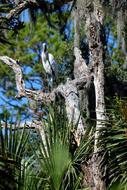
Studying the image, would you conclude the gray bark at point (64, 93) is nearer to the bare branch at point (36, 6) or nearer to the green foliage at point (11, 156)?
the bare branch at point (36, 6)

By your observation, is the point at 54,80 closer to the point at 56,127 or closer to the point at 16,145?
the point at 56,127

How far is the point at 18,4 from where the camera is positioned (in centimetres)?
1132

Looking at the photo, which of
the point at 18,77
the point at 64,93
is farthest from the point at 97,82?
the point at 18,77

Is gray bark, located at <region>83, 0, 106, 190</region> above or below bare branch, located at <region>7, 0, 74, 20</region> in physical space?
below

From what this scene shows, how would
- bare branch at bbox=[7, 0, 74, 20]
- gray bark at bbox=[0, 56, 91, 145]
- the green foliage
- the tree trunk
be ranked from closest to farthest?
1. the green foliage
2. the tree trunk
3. gray bark at bbox=[0, 56, 91, 145]
4. bare branch at bbox=[7, 0, 74, 20]

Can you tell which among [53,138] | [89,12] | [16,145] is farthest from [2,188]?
[89,12]

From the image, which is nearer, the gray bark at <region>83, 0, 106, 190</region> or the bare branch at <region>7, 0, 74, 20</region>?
the gray bark at <region>83, 0, 106, 190</region>

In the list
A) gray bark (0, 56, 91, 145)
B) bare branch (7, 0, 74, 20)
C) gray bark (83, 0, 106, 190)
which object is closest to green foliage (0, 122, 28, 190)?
gray bark (83, 0, 106, 190)

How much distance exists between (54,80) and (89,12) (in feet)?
9.29

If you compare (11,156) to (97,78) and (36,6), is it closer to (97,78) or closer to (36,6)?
(97,78)

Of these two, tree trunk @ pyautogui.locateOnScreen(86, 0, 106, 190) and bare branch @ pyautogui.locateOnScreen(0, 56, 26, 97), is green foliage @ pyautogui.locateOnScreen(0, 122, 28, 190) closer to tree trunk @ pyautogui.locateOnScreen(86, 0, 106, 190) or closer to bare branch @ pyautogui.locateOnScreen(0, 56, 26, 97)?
tree trunk @ pyautogui.locateOnScreen(86, 0, 106, 190)

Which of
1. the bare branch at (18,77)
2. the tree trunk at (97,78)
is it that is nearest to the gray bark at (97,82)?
the tree trunk at (97,78)

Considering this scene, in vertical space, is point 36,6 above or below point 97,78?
above

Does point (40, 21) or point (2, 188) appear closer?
point (2, 188)
